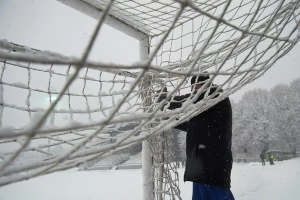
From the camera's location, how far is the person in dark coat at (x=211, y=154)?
1216mm

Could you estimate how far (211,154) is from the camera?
126 cm

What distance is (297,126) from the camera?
18266mm

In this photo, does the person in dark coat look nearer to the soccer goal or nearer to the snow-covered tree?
the soccer goal

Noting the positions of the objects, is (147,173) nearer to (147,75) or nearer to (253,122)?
(147,75)

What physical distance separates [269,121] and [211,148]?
68.5 feet

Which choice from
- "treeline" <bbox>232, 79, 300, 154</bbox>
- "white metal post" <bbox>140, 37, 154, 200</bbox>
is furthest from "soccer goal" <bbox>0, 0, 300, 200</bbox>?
"treeline" <bbox>232, 79, 300, 154</bbox>

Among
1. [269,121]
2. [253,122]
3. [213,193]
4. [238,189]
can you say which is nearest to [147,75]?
[213,193]

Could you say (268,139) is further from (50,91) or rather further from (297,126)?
(50,91)

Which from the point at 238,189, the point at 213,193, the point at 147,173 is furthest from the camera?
the point at 238,189

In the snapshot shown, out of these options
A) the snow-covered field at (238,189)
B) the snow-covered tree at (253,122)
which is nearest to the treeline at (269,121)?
the snow-covered tree at (253,122)

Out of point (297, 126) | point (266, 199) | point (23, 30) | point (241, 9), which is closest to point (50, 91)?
point (241, 9)

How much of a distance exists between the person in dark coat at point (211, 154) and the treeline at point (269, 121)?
19.0 metres

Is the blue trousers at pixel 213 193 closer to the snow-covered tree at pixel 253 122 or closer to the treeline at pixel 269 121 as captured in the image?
the treeline at pixel 269 121

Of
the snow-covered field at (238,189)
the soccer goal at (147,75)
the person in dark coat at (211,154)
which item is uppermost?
the soccer goal at (147,75)
